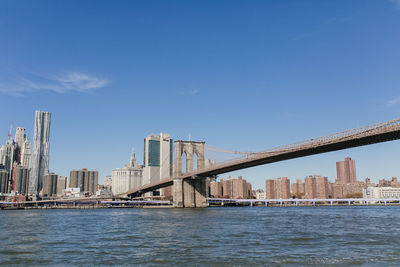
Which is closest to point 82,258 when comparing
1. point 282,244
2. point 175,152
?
point 282,244

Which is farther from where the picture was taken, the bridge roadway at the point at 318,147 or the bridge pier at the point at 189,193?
the bridge pier at the point at 189,193

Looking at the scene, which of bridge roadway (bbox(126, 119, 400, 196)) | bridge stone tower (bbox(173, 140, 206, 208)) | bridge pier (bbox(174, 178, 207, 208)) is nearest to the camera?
bridge roadway (bbox(126, 119, 400, 196))

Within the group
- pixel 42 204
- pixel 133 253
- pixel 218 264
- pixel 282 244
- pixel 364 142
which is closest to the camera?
pixel 218 264

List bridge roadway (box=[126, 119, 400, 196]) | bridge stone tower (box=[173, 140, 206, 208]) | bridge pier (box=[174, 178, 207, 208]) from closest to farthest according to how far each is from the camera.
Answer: bridge roadway (box=[126, 119, 400, 196]) → bridge pier (box=[174, 178, 207, 208]) → bridge stone tower (box=[173, 140, 206, 208])

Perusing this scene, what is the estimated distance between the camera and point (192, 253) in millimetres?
15664

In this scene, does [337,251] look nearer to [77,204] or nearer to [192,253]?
[192,253]

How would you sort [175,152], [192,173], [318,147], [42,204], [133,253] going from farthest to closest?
[42,204] → [175,152] → [192,173] → [318,147] → [133,253]

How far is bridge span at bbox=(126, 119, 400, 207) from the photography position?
128 feet

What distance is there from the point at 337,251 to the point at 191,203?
64335 millimetres

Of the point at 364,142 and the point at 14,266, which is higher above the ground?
the point at 364,142

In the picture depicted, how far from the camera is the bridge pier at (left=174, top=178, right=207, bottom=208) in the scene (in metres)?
77.9

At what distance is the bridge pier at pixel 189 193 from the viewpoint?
255 feet

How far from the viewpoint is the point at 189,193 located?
7888cm

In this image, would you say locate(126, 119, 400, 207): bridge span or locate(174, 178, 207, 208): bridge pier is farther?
locate(174, 178, 207, 208): bridge pier
